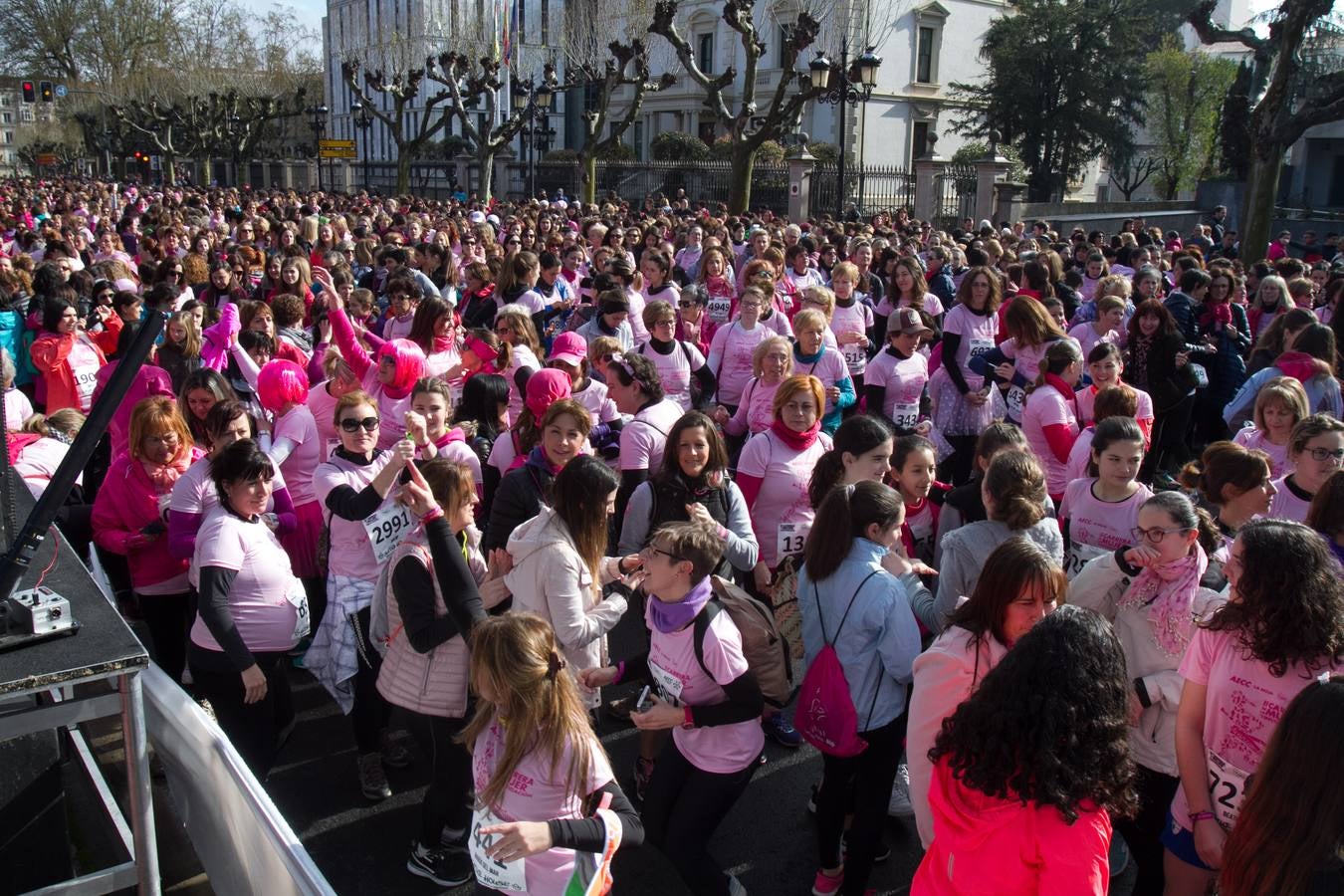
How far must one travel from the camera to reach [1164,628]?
135 inches

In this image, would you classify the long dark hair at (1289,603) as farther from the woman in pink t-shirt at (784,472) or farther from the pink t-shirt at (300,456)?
the pink t-shirt at (300,456)

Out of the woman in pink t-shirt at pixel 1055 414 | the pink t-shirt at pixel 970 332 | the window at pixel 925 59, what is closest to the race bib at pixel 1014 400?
the pink t-shirt at pixel 970 332

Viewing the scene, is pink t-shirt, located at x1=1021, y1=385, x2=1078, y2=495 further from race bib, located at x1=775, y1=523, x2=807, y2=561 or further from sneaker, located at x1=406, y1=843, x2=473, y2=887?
sneaker, located at x1=406, y1=843, x2=473, y2=887

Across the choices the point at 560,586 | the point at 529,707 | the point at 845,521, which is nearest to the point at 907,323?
the point at 845,521

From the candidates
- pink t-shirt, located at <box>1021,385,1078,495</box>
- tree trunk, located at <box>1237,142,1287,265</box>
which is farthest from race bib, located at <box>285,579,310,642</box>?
tree trunk, located at <box>1237,142,1287,265</box>

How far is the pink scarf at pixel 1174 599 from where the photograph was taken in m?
3.42

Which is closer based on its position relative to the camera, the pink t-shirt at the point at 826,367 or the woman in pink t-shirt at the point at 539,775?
the woman in pink t-shirt at the point at 539,775

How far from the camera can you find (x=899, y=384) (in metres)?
6.66

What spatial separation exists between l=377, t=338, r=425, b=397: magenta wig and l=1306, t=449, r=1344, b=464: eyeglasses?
439 centimetres

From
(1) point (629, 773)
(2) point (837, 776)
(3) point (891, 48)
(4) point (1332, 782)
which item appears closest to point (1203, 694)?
(4) point (1332, 782)

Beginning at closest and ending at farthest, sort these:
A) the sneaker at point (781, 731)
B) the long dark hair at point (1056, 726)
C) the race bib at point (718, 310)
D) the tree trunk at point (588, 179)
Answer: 1. the long dark hair at point (1056, 726)
2. the sneaker at point (781, 731)
3. the race bib at point (718, 310)
4. the tree trunk at point (588, 179)

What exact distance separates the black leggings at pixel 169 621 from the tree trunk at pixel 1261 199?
67.3ft

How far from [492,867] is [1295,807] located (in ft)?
6.13

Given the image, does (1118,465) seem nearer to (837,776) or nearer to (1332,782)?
(837,776)
